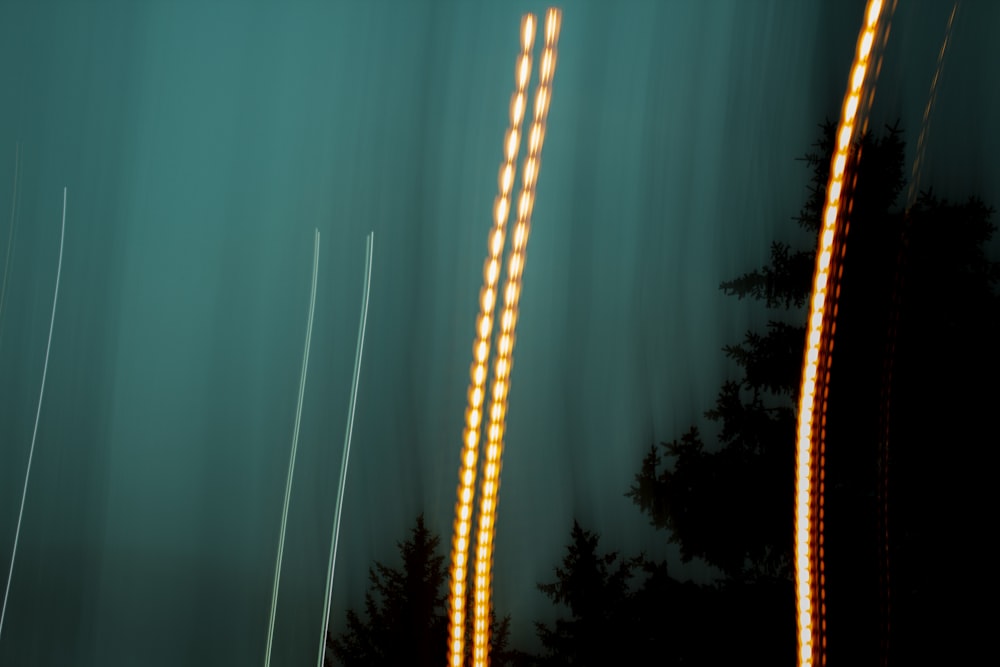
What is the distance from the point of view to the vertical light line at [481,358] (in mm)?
2828

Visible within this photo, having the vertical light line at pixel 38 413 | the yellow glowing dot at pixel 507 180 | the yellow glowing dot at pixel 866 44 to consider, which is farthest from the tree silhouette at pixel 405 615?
the yellow glowing dot at pixel 866 44

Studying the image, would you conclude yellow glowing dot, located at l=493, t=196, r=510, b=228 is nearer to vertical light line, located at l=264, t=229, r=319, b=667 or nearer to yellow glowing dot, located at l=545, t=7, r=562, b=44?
yellow glowing dot, located at l=545, t=7, r=562, b=44

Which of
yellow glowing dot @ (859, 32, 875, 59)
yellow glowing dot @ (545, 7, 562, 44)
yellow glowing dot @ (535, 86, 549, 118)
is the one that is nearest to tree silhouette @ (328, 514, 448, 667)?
yellow glowing dot @ (535, 86, 549, 118)

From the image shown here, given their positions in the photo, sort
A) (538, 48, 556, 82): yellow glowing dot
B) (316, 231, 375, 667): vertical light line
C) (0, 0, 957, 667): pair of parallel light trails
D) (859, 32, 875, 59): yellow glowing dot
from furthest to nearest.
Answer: (316, 231, 375, 667): vertical light line → (538, 48, 556, 82): yellow glowing dot → (0, 0, 957, 667): pair of parallel light trails → (859, 32, 875, 59): yellow glowing dot

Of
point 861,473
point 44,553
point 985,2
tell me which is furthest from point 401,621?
point 985,2

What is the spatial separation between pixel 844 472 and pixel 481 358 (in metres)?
2.05

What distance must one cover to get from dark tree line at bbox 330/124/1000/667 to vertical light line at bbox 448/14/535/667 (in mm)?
→ 928

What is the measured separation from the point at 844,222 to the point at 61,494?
4271 millimetres

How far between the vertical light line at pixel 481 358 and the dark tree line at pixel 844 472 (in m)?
0.93

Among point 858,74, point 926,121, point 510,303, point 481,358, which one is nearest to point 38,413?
point 481,358

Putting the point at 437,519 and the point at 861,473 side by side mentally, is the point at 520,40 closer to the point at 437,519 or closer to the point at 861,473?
the point at 437,519

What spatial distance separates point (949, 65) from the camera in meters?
3.68

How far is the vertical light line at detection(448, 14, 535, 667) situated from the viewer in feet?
9.28

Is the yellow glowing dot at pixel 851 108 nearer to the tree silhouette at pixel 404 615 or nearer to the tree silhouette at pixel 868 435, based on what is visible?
the tree silhouette at pixel 868 435
